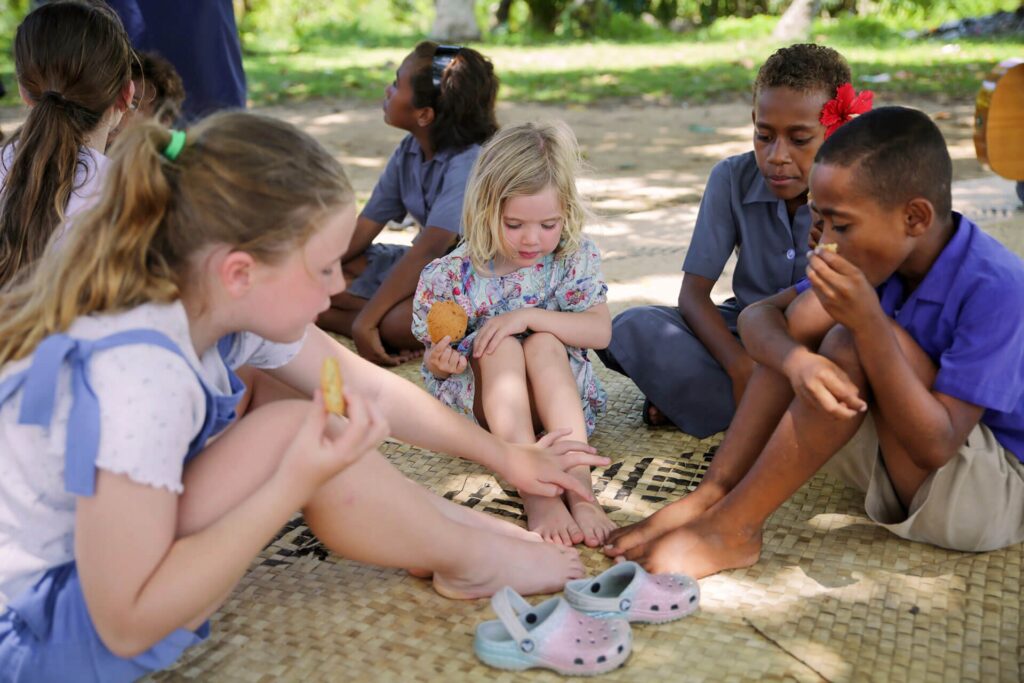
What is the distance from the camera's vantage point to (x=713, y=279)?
2.52m

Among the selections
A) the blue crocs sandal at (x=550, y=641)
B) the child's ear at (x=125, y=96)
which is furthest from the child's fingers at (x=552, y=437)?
the child's ear at (x=125, y=96)

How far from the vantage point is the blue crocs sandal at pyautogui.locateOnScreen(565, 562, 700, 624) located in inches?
65.6

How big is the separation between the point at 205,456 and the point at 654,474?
3.66ft

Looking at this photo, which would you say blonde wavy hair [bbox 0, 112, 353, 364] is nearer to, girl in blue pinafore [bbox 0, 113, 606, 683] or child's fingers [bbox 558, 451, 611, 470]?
girl in blue pinafore [bbox 0, 113, 606, 683]

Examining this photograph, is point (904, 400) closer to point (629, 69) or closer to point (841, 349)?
point (841, 349)

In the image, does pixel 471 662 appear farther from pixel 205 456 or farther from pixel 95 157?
pixel 95 157

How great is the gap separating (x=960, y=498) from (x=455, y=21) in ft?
36.0

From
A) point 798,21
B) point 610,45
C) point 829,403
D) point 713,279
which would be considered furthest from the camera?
point 610,45

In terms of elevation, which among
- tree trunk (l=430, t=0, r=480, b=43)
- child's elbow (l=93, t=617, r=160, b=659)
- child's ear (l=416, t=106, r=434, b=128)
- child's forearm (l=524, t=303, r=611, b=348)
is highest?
tree trunk (l=430, t=0, r=480, b=43)

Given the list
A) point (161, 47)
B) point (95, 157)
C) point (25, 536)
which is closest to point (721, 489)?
point (25, 536)

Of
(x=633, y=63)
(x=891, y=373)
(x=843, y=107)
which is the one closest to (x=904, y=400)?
(x=891, y=373)

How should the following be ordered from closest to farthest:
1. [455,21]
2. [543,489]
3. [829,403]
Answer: [829,403]
[543,489]
[455,21]

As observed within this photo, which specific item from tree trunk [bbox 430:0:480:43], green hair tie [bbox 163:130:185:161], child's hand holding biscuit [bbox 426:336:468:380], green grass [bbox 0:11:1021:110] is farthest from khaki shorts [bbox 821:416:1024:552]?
tree trunk [bbox 430:0:480:43]

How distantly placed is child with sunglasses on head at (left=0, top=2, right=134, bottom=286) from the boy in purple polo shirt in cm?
122
